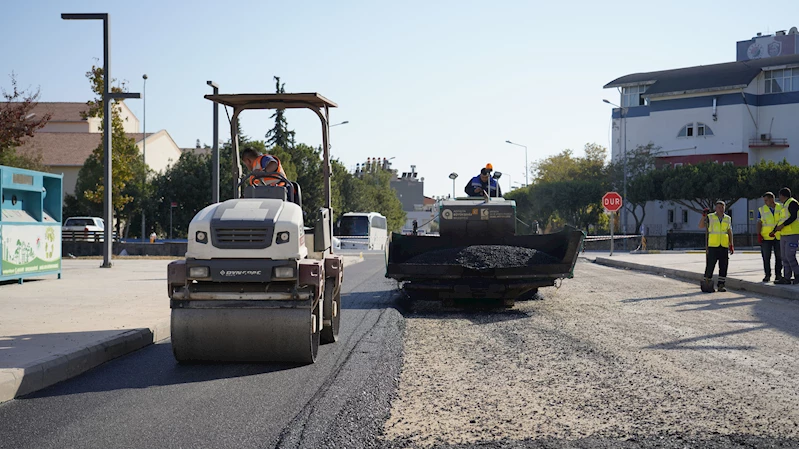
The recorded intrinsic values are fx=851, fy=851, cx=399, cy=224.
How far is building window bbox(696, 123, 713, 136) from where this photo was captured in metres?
69.9

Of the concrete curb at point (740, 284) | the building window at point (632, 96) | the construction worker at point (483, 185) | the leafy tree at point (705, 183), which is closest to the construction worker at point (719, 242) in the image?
the concrete curb at point (740, 284)

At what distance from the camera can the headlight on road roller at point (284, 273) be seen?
286 inches

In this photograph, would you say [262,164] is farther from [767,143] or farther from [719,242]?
[767,143]

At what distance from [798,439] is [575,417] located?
1310 millimetres

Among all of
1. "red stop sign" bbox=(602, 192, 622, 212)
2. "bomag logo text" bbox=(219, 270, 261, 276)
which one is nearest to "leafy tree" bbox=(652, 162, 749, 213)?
"red stop sign" bbox=(602, 192, 622, 212)

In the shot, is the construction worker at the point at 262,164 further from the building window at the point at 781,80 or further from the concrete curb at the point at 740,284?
the building window at the point at 781,80

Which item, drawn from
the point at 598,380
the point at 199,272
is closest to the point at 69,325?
the point at 199,272

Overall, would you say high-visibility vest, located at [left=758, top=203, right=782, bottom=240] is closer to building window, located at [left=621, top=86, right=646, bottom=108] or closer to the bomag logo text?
the bomag logo text

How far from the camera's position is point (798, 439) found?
4902mm

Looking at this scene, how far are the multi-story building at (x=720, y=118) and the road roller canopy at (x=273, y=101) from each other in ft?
195

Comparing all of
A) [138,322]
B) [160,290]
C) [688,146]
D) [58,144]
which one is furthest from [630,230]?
[138,322]

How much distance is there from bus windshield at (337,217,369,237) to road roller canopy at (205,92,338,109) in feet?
139

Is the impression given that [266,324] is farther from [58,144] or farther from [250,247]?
[58,144]

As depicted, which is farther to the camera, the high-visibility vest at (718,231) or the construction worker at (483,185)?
the high-visibility vest at (718,231)
